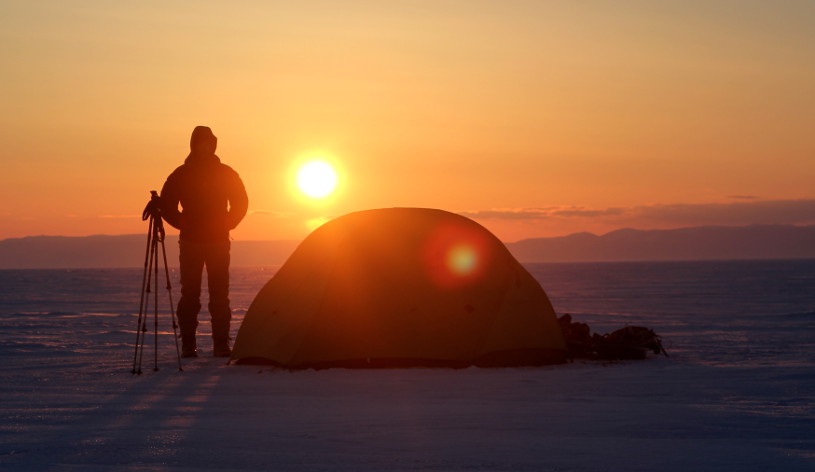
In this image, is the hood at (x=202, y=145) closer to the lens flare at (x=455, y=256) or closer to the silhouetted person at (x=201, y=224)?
the silhouetted person at (x=201, y=224)

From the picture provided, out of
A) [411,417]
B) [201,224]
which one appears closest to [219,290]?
[201,224]

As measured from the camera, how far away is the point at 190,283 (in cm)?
1310

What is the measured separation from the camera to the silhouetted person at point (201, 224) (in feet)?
43.2

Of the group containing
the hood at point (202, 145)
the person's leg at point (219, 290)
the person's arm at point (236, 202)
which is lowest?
the person's leg at point (219, 290)

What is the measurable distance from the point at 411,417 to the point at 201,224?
6.00 m

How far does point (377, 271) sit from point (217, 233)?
2.54m

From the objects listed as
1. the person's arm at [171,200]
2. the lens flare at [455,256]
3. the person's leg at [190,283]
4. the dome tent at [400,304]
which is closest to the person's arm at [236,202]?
the person's leg at [190,283]

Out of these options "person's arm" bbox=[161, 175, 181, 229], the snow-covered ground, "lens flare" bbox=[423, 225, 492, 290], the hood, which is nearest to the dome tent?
"lens flare" bbox=[423, 225, 492, 290]

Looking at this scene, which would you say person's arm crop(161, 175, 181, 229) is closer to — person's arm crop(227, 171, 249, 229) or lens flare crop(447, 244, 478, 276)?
person's arm crop(227, 171, 249, 229)

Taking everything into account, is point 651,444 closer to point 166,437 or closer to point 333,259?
point 166,437

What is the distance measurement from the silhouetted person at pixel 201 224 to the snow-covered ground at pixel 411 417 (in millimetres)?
730

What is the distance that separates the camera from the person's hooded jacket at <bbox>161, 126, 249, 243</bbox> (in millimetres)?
13203

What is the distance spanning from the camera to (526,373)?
11.4 metres

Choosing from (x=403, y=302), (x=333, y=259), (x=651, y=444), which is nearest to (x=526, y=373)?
(x=403, y=302)
